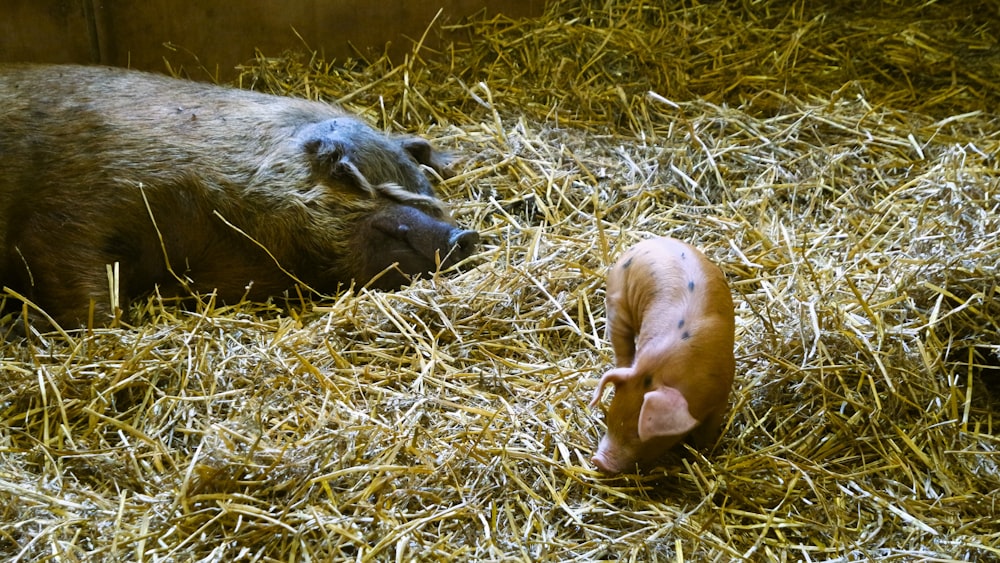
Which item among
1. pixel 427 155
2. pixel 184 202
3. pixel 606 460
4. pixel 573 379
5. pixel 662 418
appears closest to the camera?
pixel 662 418

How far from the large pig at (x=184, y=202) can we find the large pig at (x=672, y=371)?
1118mm

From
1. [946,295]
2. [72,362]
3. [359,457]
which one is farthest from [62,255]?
[946,295]

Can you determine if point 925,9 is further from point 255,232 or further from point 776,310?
point 255,232

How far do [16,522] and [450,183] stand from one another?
2509 millimetres

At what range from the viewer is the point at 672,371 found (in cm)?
259

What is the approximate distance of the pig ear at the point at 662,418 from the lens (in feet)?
8.21

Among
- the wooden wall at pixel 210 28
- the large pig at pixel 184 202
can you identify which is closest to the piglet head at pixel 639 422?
the large pig at pixel 184 202

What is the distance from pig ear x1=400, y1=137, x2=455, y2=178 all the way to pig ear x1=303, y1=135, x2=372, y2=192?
0.48 m

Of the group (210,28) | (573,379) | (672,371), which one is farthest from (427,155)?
(672,371)

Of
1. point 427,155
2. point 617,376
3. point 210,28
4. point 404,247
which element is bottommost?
point 404,247

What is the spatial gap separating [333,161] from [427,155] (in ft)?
2.13

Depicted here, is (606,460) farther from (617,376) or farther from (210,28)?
(210,28)

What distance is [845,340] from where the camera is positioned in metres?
3.08

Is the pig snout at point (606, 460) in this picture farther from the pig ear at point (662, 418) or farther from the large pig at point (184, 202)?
the large pig at point (184, 202)
